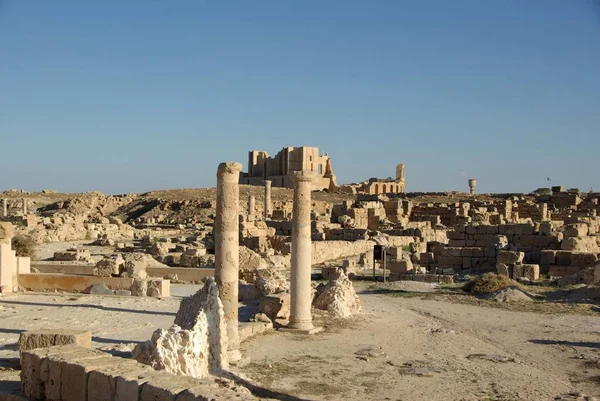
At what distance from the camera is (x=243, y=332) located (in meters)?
12.4

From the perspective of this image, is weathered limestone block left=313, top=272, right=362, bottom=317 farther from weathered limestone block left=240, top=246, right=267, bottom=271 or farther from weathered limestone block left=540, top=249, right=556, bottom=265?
weathered limestone block left=540, top=249, right=556, bottom=265

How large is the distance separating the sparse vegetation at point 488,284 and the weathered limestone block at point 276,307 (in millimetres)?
5955

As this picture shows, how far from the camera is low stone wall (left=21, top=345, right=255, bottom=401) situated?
6.29 metres

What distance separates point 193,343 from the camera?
8.77m

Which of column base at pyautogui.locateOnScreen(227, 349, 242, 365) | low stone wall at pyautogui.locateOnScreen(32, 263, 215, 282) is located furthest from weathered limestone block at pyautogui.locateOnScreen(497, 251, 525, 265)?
column base at pyautogui.locateOnScreen(227, 349, 242, 365)

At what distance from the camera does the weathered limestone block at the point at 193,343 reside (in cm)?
848

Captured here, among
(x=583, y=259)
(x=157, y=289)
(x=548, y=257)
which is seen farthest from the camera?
(x=548, y=257)

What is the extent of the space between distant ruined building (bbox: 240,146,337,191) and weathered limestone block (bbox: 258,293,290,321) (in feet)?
169

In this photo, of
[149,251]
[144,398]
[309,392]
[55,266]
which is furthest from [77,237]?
[144,398]

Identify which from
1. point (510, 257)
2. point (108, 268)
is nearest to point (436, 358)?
point (108, 268)

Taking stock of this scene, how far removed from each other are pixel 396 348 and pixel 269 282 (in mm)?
4671

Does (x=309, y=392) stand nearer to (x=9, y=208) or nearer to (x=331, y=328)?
(x=331, y=328)

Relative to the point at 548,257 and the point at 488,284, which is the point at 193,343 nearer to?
the point at 488,284

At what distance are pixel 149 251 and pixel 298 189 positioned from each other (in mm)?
12816
